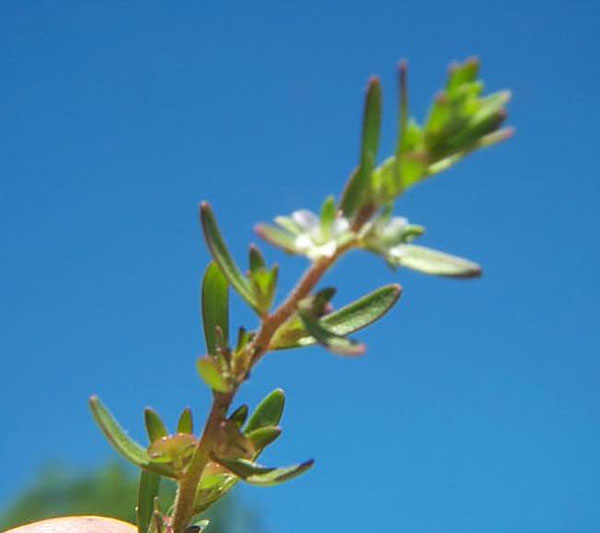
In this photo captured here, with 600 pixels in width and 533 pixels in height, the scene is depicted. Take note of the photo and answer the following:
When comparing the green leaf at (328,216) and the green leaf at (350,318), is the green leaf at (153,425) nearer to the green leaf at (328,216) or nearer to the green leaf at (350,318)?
the green leaf at (350,318)

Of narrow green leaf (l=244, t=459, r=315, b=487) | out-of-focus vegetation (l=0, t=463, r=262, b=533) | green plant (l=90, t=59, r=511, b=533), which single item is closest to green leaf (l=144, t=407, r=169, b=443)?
green plant (l=90, t=59, r=511, b=533)

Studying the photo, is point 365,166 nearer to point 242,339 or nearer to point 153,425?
point 242,339

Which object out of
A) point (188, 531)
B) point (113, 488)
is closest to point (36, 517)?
point (113, 488)

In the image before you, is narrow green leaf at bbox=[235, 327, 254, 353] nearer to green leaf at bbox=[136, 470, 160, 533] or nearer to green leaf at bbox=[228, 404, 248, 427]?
green leaf at bbox=[228, 404, 248, 427]

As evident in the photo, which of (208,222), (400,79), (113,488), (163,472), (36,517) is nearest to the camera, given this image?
(400,79)

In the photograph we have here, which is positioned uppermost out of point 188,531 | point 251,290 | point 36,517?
point 36,517

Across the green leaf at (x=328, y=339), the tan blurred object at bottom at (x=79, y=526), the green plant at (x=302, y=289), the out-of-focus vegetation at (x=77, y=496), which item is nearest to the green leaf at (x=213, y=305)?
the green plant at (x=302, y=289)

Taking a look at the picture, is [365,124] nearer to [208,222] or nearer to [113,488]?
[208,222]

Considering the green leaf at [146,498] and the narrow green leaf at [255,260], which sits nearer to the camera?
the narrow green leaf at [255,260]
